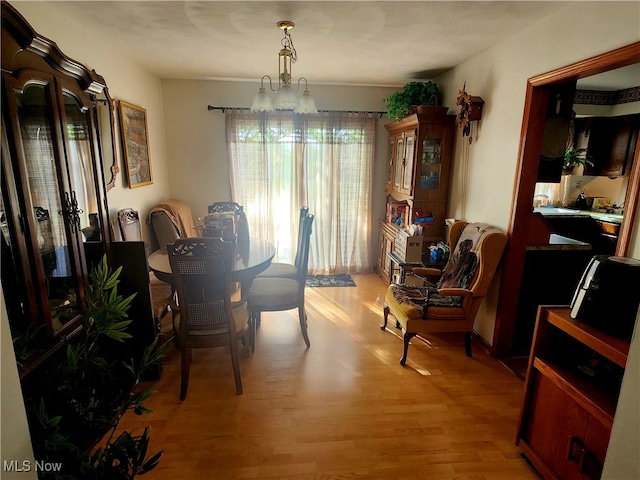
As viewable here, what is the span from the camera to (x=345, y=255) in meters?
4.58

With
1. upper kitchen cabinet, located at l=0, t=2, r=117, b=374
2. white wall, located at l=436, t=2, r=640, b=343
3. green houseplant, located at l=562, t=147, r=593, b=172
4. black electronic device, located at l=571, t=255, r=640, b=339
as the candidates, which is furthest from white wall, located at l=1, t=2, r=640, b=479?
green houseplant, located at l=562, t=147, r=593, b=172

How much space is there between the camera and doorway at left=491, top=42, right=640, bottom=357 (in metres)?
1.70

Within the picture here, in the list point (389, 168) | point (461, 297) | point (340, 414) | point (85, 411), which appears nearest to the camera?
point (85, 411)

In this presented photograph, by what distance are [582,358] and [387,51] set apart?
2561 millimetres

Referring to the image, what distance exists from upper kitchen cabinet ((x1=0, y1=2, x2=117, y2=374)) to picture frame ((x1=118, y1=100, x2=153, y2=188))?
1206 mm

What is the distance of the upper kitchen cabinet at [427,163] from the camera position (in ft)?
11.0

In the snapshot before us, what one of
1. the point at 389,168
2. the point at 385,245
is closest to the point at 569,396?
the point at 385,245

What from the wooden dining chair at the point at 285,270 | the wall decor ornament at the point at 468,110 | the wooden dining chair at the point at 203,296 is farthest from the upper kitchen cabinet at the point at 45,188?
the wall decor ornament at the point at 468,110

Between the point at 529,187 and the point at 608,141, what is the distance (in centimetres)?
252

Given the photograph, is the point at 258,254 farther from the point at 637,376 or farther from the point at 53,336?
the point at 637,376

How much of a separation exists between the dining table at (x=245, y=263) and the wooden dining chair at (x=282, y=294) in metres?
0.13

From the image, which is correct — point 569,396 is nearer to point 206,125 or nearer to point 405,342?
point 405,342

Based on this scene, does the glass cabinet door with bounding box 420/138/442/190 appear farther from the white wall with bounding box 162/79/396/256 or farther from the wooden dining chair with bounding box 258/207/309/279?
the wooden dining chair with bounding box 258/207/309/279

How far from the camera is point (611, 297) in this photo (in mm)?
1361
